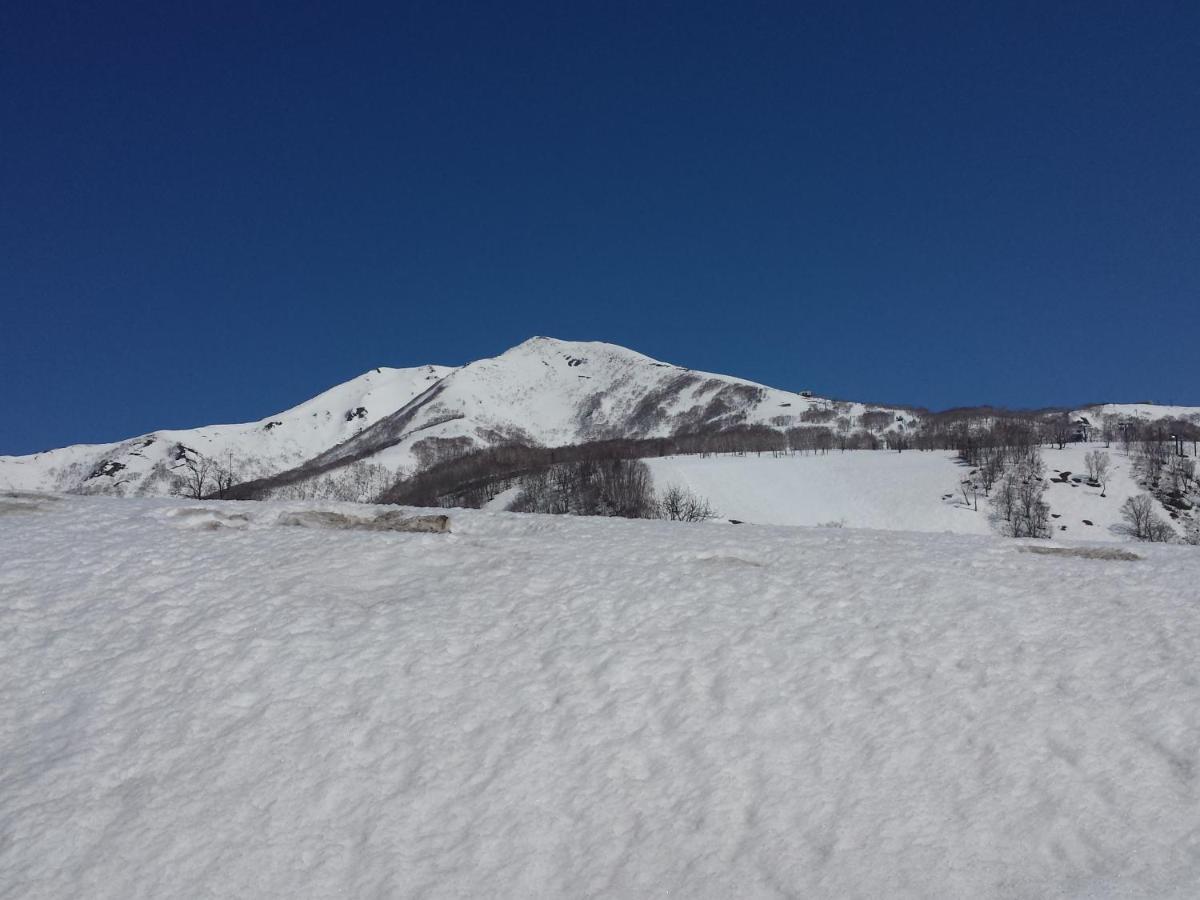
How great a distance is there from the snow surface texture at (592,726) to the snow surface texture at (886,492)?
400 feet

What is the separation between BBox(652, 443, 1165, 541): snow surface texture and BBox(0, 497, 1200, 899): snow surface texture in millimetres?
122034

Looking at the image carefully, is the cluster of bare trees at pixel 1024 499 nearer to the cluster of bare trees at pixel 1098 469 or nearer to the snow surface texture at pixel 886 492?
the snow surface texture at pixel 886 492

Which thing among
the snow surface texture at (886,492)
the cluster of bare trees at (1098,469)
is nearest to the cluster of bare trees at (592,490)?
the snow surface texture at (886,492)

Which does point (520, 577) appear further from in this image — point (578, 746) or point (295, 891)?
point (295, 891)

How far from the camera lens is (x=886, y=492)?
152 metres

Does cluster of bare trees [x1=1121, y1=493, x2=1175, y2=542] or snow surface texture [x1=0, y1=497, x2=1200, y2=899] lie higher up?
snow surface texture [x1=0, y1=497, x2=1200, y2=899]

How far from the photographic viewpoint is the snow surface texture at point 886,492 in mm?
135750

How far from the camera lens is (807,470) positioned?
176625mm

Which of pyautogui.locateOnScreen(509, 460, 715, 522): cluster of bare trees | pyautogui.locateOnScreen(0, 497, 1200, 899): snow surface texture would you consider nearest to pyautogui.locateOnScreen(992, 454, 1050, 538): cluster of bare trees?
pyautogui.locateOnScreen(509, 460, 715, 522): cluster of bare trees

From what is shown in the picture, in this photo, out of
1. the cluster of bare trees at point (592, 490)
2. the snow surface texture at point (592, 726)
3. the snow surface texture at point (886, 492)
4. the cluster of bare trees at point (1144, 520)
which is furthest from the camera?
the cluster of bare trees at point (592, 490)

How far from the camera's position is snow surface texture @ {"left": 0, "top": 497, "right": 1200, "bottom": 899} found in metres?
6.85

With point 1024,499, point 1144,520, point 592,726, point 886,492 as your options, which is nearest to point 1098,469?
point 1024,499

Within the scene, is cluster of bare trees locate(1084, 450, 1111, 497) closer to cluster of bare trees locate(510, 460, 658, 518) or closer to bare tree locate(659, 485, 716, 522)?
bare tree locate(659, 485, 716, 522)

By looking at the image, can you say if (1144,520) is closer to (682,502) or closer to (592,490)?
(682,502)
